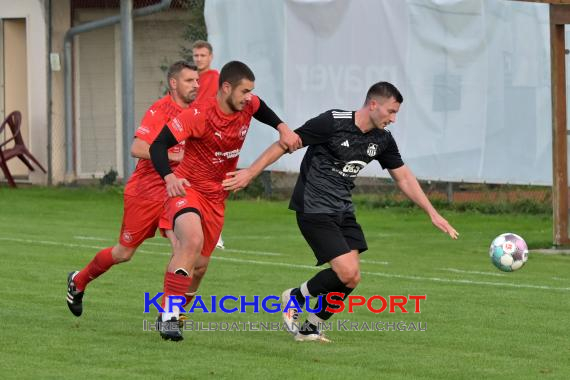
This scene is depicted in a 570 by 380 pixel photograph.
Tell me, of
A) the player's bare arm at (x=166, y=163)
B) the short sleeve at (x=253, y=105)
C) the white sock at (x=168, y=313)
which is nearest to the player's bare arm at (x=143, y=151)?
the short sleeve at (x=253, y=105)

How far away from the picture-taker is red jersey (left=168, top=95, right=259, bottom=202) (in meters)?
9.55

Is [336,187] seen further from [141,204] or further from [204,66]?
[204,66]

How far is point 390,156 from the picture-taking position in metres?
9.87

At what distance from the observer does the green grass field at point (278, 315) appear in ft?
28.0

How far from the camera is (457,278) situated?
44.4 feet

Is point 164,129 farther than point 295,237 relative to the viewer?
No

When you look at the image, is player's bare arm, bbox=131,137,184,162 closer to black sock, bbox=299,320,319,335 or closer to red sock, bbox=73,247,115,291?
red sock, bbox=73,247,115,291

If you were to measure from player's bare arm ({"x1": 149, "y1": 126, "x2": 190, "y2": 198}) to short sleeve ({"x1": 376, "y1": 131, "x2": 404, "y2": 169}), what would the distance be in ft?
4.61

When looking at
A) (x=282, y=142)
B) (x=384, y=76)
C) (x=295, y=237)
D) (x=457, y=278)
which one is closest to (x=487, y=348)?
(x=282, y=142)

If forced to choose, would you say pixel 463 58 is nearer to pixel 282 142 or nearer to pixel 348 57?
pixel 348 57

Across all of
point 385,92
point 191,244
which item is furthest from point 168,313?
point 385,92

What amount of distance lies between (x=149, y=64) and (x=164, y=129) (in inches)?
678

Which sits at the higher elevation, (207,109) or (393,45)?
(393,45)

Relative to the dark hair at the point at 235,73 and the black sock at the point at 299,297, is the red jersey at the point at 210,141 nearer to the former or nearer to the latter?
the dark hair at the point at 235,73
